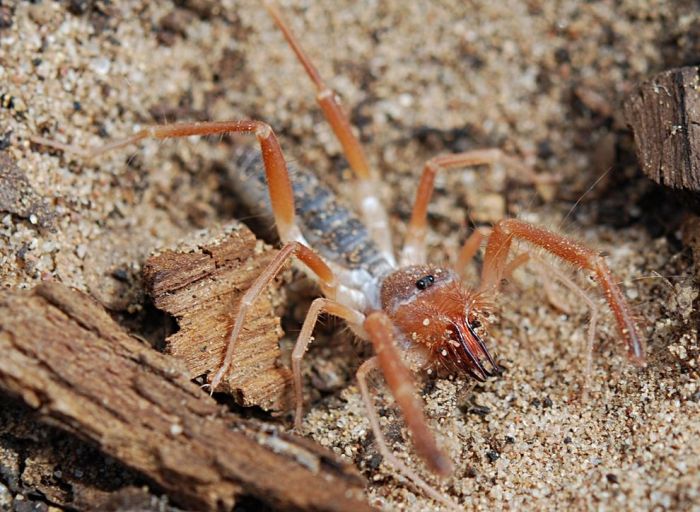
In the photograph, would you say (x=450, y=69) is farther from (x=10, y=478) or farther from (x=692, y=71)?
(x=10, y=478)

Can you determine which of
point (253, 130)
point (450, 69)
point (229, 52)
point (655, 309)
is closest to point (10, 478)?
point (253, 130)

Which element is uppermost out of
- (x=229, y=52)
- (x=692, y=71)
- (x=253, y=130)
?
(x=229, y=52)

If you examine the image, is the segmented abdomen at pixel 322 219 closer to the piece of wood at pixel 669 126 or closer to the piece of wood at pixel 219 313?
the piece of wood at pixel 219 313

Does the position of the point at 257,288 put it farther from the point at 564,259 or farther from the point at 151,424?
the point at 564,259

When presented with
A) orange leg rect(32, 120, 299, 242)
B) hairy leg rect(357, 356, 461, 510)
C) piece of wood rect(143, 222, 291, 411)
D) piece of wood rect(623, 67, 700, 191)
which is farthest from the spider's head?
piece of wood rect(623, 67, 700, 191)

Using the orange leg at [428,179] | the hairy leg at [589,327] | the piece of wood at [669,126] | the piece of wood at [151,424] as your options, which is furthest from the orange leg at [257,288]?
the piece of wood at [669,126]

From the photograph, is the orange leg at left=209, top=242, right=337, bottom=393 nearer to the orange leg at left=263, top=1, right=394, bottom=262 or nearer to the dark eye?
the dark eye
